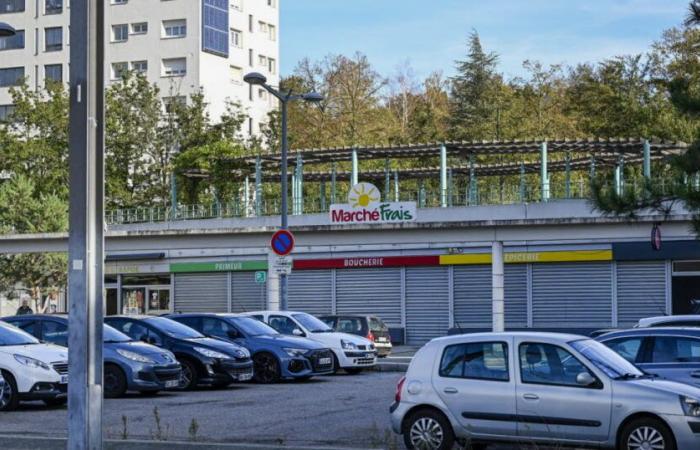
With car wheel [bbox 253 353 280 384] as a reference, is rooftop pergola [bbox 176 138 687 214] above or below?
above

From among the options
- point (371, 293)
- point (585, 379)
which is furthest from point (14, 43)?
point (585, 379)

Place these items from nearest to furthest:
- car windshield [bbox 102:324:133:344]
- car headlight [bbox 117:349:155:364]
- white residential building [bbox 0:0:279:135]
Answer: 1. car headlight [bbox 117:349:155:364]
2. car windshield [bbox 102:324:133:344]
3. white residential building [bbox 0:0:279:135]

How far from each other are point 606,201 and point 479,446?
530 cm

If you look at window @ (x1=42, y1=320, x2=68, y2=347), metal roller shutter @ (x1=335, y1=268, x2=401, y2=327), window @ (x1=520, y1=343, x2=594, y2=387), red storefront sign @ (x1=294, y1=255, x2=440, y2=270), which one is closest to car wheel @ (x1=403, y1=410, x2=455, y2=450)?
window @ (x1=520, y1=343, x2=594, y2=387)

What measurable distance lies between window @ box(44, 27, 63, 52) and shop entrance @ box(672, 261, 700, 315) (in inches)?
2081

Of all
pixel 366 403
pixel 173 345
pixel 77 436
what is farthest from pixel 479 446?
pixel 173 345

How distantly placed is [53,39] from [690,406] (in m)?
77.0

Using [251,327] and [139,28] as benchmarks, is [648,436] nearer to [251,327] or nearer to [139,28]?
[251,327]

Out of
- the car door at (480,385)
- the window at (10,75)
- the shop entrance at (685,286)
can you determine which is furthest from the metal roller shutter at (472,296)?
the window at (10,75)

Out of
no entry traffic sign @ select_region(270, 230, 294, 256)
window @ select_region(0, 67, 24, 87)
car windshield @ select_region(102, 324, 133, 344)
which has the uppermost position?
window @ select_region(0, 67, 24, 87)

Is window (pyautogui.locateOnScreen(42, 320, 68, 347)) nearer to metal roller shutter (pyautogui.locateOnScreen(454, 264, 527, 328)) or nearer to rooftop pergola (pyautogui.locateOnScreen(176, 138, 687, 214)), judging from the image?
rooftop pergola (pyautogui.locateOnScreen(176, 138, 687, 214))

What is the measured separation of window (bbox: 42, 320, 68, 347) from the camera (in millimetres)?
23016

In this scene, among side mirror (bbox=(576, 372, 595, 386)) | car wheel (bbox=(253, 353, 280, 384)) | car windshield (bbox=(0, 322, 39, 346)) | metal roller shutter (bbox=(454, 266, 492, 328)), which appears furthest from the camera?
metal roller shutter (bbox=(454, 266, 492, 328))

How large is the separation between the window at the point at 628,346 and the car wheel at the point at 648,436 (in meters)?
4.20
